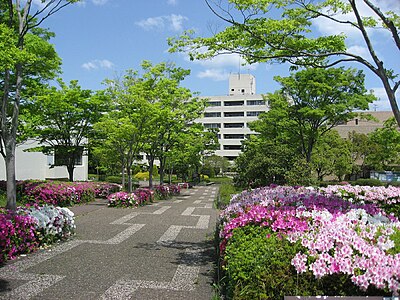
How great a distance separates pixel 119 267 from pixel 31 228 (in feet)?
6.88

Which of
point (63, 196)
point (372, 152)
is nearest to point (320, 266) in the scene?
point (63, 196)

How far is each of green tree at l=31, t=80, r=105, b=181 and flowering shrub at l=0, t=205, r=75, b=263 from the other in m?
10.3

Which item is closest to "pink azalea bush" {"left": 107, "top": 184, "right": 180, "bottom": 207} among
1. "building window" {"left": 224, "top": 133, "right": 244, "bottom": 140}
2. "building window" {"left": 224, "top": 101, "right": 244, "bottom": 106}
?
"building window" {"left": 224, "top": 133, "right": 244, "bottom": 140}

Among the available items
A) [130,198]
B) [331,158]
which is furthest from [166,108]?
[331,158]

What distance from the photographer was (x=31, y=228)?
669cm

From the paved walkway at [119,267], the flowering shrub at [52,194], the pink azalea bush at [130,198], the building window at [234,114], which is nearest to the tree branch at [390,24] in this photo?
the paved walkway at [119,267]

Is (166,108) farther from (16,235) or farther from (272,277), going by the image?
(272,277)

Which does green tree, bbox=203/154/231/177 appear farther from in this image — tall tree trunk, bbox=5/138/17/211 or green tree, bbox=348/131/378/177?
tall tree trunk, bbox=5/138/17/211

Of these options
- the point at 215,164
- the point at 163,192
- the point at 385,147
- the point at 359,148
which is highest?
the point at 359,148

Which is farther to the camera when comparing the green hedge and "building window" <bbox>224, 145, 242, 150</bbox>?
→ "building window" <bbox>224, 145, 242, 150</bbox>

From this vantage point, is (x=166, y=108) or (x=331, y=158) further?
(x=331, y=158)

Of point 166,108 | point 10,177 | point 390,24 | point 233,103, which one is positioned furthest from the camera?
point 233,103

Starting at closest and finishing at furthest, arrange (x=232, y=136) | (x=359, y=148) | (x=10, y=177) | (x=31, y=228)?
(x=31, y=228) < (x=10, y=177) < (x=359, y=148) < (x=232, y=136)

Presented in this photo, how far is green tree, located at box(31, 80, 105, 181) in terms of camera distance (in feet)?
58.0
